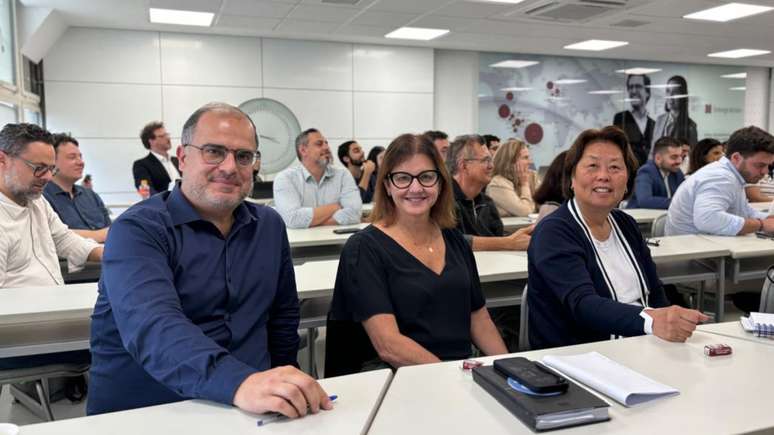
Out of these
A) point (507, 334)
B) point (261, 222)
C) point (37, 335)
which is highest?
point (261, 222)

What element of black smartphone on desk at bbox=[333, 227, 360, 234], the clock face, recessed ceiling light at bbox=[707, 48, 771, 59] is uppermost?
recessed ceiling light at bbox=[707, 48, 771, 59]

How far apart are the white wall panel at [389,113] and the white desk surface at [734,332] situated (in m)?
6.78

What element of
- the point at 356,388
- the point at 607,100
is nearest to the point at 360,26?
the point at 607,100

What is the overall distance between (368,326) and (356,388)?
54 cm

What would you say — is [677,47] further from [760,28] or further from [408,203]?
[408,203]

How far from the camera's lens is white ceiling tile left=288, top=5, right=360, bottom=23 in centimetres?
611

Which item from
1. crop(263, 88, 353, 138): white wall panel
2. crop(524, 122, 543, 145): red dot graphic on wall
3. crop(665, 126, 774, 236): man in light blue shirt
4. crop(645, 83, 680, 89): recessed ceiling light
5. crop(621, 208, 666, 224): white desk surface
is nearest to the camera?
crop(665, 126, 774, 236): man in light blue shirt

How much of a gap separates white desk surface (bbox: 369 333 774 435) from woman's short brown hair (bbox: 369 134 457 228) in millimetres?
711

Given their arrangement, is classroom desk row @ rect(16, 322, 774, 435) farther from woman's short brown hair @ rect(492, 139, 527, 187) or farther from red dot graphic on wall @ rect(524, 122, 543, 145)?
red dot graphic on wall @ rect(524, 122, 543, 145)

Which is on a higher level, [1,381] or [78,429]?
[78,429]

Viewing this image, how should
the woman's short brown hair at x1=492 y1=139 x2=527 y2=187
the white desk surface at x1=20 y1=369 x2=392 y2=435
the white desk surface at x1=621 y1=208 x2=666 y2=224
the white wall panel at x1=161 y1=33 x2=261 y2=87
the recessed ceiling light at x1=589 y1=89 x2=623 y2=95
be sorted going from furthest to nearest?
the recessed ceiling light at x1=589 y1=89 x2=623 y2=95 < the white wall panel at x1=161 y1=33 x2=261 y2=87 < the white desk surface at x1=621 y1=208 x2=666 y2=224 < the woman's short brown hair at x1=492 y1=139 x2=527 y2=187 < the white desk surface at x1=20 y1=369 x2=392 y2=435

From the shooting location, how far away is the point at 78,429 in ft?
3.75

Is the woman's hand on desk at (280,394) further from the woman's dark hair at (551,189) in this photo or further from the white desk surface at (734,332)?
the woman's dark hair at (551,189)

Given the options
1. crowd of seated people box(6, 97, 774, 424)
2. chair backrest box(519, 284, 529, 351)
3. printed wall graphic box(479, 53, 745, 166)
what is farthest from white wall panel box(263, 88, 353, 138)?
chair backrest box(519, 284, 529, 351)
